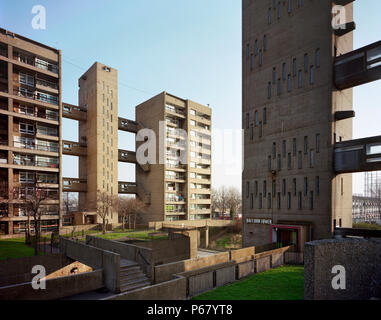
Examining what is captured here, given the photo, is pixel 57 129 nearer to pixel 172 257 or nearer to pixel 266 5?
pixel 172 257

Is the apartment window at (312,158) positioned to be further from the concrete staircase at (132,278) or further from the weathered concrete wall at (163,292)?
the concrete staircase at (132,278)

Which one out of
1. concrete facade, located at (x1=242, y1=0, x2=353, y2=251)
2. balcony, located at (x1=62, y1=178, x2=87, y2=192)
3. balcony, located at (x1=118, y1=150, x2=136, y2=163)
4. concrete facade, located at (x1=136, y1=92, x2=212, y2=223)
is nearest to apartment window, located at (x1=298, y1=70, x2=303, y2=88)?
concrete facade, located at (x1=242, y1=0, x2=353, y2=251)

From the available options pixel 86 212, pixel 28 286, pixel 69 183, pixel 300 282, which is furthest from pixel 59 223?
pixel 300 282

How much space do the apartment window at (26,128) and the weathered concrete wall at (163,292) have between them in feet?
129

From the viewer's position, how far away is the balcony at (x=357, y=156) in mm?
21312

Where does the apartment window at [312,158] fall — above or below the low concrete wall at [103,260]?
above

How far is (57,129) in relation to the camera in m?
44.2

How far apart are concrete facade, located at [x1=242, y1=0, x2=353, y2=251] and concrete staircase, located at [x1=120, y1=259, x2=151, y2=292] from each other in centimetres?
1560

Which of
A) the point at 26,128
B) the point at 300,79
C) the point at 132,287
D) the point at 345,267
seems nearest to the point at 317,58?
the point at 300,79

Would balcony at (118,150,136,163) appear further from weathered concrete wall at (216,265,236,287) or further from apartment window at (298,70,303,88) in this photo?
weathered concrete wall at (216,265,236,287)

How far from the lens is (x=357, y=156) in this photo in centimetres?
2241

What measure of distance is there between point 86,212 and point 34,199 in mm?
17151

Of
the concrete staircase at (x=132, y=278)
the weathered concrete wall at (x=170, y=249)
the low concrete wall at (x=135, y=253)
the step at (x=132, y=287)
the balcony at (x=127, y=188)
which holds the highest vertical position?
the balcony at (x=127, y=188)

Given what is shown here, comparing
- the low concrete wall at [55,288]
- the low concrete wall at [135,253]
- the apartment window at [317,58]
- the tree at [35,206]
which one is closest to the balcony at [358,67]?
the apartment window at [317,58]
